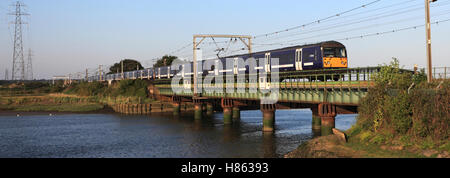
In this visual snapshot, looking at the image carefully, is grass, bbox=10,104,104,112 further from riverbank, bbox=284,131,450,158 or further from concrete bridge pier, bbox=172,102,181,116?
riverbank, bbox=284,131,450,158

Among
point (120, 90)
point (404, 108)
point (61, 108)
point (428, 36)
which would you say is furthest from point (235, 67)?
point (120, 90)

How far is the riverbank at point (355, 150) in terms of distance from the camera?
21.2 meters

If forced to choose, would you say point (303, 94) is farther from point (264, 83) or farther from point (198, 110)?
point (198, 110)

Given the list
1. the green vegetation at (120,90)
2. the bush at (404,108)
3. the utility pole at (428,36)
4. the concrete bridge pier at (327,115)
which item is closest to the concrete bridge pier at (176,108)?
the green vegetation at (120,90)

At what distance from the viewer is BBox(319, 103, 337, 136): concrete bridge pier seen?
123ft

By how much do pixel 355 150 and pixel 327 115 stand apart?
14109mm

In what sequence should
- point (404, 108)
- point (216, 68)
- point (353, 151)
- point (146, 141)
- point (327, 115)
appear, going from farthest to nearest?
point (216, 68) → point (146, 141) → point (327, 115) → point (404, 108) → point (353, 151)

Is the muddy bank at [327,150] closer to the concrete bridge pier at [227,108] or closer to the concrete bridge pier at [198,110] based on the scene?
the concrete bridge pier at [227,108]

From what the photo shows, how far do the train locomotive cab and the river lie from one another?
819 cm

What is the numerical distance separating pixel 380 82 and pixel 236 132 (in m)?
25.0

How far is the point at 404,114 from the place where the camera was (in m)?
23.8

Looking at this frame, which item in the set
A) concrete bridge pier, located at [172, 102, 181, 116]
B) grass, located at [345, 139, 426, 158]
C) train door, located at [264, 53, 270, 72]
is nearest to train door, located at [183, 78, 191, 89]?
concrete bridge pier, located at [172, 102, 181, 116]
